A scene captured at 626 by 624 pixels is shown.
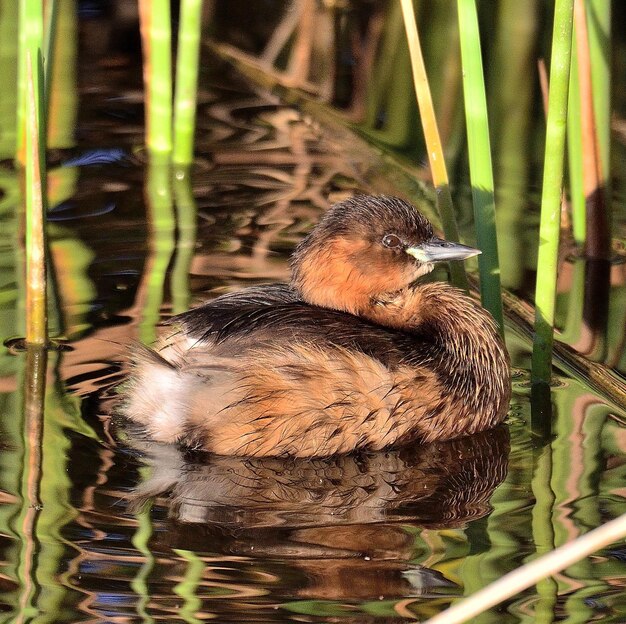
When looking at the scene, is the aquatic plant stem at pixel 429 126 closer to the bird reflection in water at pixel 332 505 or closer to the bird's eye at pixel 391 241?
the bird's eye at pixel 391 241

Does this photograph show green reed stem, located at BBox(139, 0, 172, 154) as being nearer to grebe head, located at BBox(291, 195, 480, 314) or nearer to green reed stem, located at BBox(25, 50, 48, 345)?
green reed stem, located at BBox(25, 50, 48, 345)

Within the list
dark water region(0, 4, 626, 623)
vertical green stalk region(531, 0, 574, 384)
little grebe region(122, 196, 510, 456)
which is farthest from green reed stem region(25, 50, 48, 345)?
vertical green stalk region(531, 0, 574, 384)

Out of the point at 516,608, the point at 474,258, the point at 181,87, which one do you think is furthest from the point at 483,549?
the point at 181,87

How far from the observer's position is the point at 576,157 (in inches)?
224

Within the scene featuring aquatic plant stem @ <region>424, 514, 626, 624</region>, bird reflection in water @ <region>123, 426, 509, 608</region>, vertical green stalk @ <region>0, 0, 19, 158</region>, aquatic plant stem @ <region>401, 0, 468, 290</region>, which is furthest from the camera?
vertical green stalk @ <region>0, 0, 19, 158</region>

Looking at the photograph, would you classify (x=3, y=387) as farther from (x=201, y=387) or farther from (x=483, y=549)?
(x=483, y=549)

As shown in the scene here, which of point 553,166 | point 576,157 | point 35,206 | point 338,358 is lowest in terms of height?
point 338,358

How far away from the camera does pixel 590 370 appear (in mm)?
5062

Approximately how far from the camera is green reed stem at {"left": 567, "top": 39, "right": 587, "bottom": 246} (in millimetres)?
5309

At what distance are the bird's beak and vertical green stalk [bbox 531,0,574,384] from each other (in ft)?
1.06

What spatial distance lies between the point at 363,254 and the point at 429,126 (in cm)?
51

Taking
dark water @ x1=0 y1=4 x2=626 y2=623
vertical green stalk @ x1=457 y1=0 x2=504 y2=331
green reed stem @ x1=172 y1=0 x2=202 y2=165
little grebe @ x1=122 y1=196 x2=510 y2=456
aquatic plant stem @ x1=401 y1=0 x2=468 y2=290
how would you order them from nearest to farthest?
dark water @ x1=0 y1=4 x2=626 y2=623, little grebe @ x1=122 y1=196 x2=510 y2=456, vertical green stalk @ x1=457 y1=0 x2=504 y2=331, aquatic plant stem @ x1=401 y1=0 x2=468 y2=290, green reed stem @ x1=172 y1=0 x2=202 y2=165

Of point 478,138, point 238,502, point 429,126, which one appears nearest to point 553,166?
point 478,138

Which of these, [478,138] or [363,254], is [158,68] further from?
[478,138]
